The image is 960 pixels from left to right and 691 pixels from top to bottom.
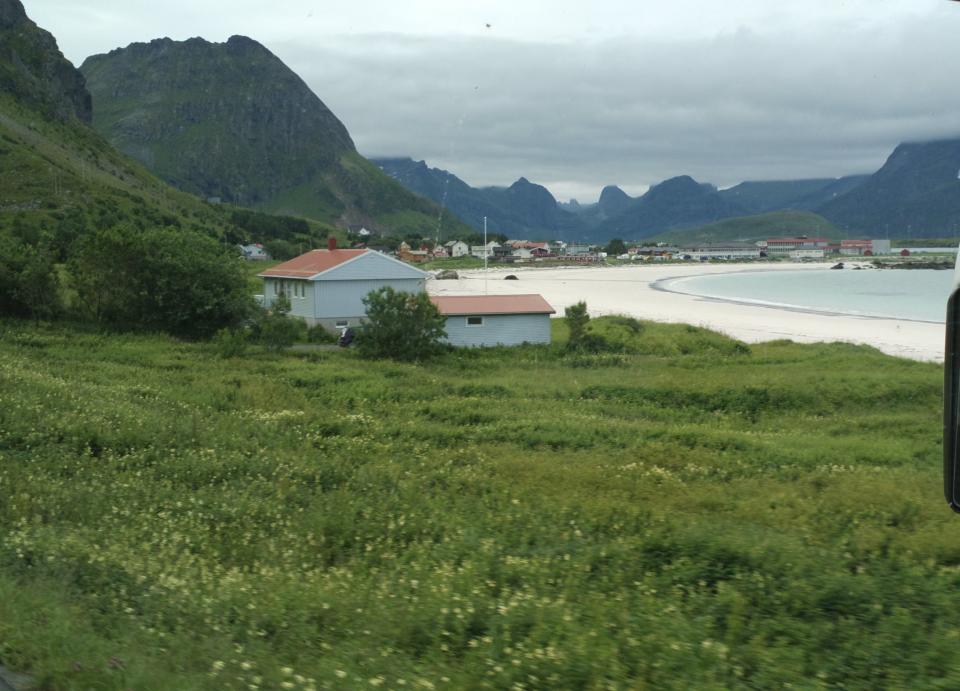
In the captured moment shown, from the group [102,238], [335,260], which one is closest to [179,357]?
[102,238]

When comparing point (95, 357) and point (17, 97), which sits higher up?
point (17, 97)

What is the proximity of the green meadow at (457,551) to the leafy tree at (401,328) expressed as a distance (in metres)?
15.2

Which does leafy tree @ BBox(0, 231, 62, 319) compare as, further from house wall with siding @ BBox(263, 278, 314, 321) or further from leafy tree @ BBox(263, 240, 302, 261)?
leafy tree @ BBox(263, 240, 302, 261)

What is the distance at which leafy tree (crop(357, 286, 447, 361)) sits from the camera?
34.7m

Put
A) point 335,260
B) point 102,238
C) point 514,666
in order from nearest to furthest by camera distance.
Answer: point 514,666, point 102,238, point 335,260

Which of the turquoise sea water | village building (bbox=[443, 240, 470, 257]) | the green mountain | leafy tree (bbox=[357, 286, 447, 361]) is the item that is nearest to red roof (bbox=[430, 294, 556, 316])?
leafy tree (bbox=[357, 286, 447, 361])

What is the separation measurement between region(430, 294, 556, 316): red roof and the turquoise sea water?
2814 centimetres

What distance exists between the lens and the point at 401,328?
34.8m

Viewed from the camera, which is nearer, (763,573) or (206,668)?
(206,668)

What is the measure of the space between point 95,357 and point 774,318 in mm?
46938

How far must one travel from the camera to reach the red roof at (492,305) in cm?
4056

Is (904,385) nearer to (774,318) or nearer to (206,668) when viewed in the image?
(206,668)

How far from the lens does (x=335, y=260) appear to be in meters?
46.7

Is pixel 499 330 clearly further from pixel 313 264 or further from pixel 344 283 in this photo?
pixel 313 264
